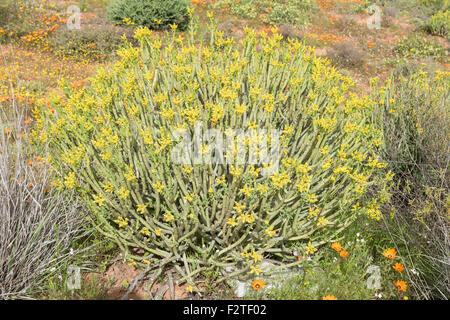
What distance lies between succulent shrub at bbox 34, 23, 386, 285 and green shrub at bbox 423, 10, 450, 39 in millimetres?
10491

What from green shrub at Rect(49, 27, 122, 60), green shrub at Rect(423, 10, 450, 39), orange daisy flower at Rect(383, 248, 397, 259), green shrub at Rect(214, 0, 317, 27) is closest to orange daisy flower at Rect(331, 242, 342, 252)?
orange daisy flower at Rect(383, 248, 397, 259)

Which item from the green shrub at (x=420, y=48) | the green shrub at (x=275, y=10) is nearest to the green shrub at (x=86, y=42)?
the green shrub at (x=275, y=10)

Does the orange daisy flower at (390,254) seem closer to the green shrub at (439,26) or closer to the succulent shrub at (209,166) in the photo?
the succulent shrub at (209,166)

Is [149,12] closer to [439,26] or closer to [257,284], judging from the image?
[257,284]

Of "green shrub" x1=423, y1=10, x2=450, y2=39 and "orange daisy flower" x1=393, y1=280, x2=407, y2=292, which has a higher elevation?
"green shrub" x1=423, y1=10, x2=450, y2=39

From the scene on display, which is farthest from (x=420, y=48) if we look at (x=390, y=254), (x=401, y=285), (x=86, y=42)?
(x=401, y=285)

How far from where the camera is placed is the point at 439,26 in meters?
10.9

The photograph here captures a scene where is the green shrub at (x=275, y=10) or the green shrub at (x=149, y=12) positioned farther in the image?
the green shrub at (x=275, y=10)

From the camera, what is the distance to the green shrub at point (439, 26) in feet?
35.6

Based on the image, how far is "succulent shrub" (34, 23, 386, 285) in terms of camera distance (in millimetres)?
2281

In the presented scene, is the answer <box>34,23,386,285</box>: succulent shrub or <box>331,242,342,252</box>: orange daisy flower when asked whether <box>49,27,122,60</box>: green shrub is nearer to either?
<box>34,23,386,285</box>: succulent shrub

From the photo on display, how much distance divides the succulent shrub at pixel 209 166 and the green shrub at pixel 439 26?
10491 mm

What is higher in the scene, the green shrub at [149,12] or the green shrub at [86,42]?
the green shrub at [149,12]
